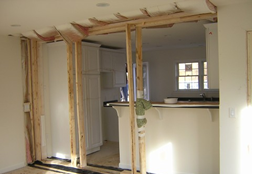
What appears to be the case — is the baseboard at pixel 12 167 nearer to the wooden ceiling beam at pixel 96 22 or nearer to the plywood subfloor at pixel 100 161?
the plywood subfloor at pixel 100 161

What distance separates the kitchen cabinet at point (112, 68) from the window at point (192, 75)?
1.87 metres

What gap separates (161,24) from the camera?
12.0 feet

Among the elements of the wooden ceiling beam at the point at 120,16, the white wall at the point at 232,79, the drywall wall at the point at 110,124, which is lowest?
the drywall wall at the point at 110,124

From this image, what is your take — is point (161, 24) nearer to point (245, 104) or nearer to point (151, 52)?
point (245, 104)

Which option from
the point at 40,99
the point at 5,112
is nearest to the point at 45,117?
the point at 40,99

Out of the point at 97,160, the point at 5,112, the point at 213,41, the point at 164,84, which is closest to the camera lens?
the point at 213,41

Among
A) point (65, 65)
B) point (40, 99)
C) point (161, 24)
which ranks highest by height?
point (161, 24)

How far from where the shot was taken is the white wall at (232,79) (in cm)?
298

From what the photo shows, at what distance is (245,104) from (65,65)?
338 centimetres

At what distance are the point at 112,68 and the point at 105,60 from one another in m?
0.35

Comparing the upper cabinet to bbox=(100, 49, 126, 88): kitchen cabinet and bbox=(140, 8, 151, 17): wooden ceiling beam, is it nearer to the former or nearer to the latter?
bbox=(140, 8, 151, 17): wooden ceiling beam

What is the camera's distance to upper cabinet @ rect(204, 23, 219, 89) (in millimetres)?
3580

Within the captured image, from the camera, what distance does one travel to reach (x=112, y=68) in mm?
6465

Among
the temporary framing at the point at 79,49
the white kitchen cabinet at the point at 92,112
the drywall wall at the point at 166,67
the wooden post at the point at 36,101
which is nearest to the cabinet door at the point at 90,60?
the white kitchen cabinet at the point at 92,112
